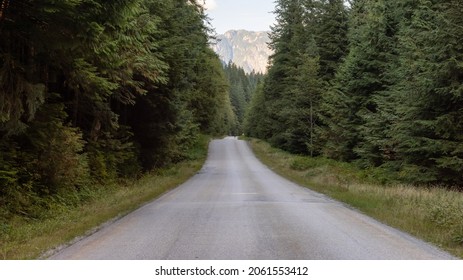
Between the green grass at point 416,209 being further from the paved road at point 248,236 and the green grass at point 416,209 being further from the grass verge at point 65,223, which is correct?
the grass verge at point 65,223

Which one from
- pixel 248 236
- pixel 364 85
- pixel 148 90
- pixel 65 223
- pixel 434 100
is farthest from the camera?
pixel 364 85

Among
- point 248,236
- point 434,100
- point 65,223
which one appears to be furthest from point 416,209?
point 65,223

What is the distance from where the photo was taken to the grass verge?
7.64 meters

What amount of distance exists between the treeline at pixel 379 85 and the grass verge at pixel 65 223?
12.1 m

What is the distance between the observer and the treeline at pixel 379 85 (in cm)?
1853

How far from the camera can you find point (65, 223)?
1022cm

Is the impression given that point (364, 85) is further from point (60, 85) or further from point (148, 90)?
point (60, 85)

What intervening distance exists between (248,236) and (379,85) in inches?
945

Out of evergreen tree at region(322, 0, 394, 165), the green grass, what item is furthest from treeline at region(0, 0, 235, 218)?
evergreen tree at region(322, 0, 394, 165)

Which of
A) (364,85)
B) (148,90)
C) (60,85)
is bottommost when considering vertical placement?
(60,85)

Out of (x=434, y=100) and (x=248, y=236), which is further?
(x=434, y=100)

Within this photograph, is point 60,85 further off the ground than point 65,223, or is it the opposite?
point 60,85

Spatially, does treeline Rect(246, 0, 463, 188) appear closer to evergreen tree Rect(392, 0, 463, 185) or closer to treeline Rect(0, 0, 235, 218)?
evergreen tree Rect(392, 0, 463, 185)
